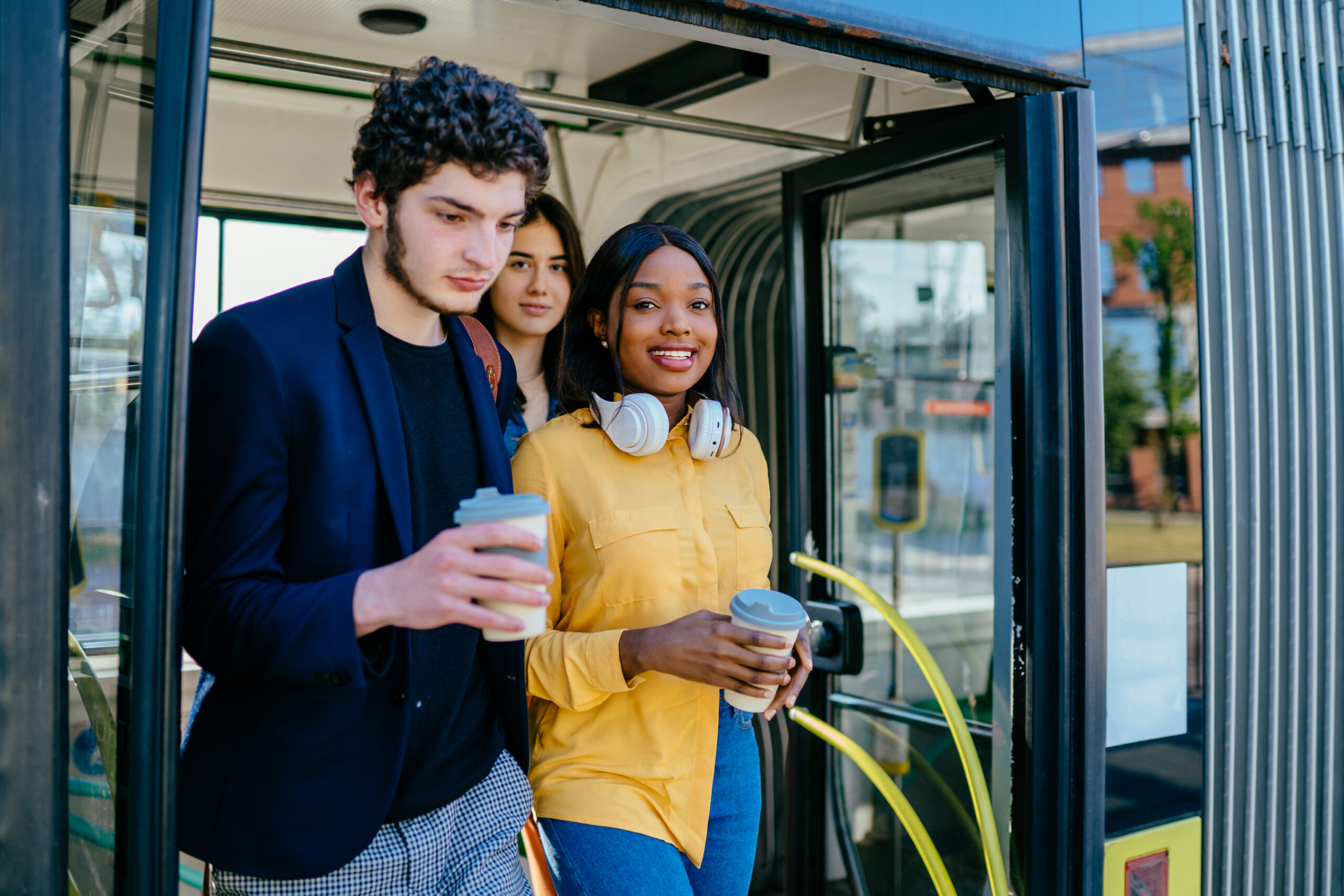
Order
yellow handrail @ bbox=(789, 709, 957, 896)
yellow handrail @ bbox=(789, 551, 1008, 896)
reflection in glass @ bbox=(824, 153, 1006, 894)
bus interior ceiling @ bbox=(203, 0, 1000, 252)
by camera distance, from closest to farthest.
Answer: yellow handrail @ bbox=(789, 551, 1008, 896) → yellow handrail @ bbox=(789, 709, 957, 896) → bus interior ceiling @ bbox=(203, 0, 1000, 252) → reflection in glass @ bbox=(824, 153, 1006, 894)

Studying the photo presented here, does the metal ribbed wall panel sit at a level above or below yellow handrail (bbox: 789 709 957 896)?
above

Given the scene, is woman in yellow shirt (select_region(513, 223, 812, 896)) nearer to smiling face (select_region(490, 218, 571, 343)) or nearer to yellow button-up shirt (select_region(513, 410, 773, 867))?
yellow button-up shirt (select_region(513, 410, 773, 867))

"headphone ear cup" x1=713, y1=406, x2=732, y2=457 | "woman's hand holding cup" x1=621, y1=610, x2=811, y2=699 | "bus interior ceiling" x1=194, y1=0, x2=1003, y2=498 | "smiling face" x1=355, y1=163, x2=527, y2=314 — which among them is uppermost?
"bus interior ceiling" x1=194, y1=0, x2=1003, y2=498

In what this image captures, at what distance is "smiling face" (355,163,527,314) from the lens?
1295 mm

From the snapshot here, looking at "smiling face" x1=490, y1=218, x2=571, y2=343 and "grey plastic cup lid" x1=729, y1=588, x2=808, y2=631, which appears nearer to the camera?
"grey plastic cup lid" x1=729, y1=588, x2=808, y2=631

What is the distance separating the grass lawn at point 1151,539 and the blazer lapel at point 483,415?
1327mm

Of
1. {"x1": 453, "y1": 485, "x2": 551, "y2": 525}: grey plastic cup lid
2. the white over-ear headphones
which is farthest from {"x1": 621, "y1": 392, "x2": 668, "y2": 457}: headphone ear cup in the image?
{"x1": 453, "y1": 485, "x2": 551, "y2": 525}: grey plastic cup lid

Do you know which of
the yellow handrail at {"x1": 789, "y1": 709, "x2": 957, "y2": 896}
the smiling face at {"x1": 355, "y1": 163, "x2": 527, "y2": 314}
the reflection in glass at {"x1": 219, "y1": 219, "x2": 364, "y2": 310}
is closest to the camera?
the smiling face at {"x1": 355, "y1": 163, "x2": 527, "y2": 314}

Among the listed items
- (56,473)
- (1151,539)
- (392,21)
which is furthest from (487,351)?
(392,21)

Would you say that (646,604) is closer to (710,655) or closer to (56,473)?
(710,655)

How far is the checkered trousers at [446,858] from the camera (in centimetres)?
131

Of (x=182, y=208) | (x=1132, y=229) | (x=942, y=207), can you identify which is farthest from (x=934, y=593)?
(x=182, y=208)

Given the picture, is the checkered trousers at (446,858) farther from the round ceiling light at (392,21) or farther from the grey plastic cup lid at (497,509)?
the round ceiling light at (392,21)

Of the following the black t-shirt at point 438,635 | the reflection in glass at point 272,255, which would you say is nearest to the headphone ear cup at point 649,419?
the black t-shirt at point 438,635
